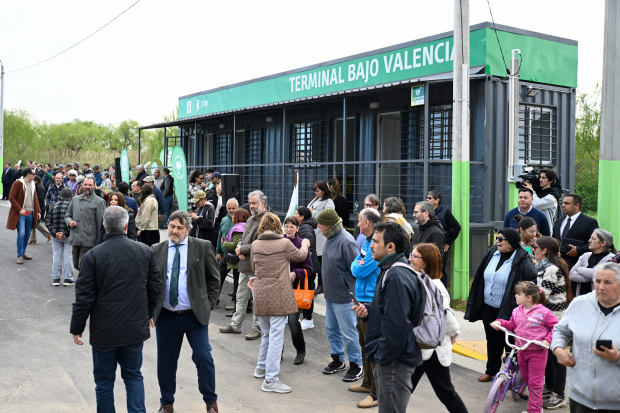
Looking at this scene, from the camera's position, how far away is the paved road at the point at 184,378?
17.7 ft

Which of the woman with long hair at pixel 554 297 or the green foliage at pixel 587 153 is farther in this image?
the green foliage at pixel 587 153

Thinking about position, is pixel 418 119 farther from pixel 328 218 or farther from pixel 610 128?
pixel 328 218

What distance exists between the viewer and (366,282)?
5602 mm

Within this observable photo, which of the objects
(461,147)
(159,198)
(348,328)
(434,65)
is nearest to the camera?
(348,328)

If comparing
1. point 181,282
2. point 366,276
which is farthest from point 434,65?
point 181,282

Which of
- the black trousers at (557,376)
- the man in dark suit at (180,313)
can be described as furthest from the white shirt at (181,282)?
the black trousers at (557,376)

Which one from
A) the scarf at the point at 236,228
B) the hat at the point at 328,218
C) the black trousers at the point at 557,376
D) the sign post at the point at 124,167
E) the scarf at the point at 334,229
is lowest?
the black trousers at the point at 557,376

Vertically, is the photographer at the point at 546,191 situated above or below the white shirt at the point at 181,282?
above

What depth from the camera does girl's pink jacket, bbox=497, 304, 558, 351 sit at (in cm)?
516

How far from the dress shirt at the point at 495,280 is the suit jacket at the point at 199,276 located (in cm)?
273

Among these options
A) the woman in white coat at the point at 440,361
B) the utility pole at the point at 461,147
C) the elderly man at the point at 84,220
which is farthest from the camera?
the elderly man at the point at 84,220

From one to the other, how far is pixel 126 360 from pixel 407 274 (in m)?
2.33

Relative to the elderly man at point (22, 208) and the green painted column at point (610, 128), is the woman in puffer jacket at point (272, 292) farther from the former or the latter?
the elderly man at point (22, 208)

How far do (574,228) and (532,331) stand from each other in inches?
97.2
